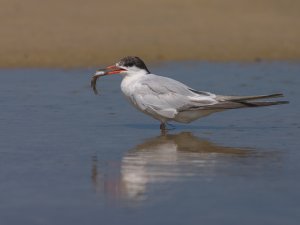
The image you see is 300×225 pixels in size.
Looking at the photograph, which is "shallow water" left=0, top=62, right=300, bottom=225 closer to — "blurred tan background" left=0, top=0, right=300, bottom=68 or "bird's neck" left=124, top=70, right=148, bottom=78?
"bird's neck" left=124, top=70, right=148, bottom=78

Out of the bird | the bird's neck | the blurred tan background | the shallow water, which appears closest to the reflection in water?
the shallow water

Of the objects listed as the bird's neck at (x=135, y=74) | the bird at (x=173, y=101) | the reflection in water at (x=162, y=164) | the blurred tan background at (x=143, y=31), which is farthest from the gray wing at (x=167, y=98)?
the blurred tan background at (x=143, y=31)

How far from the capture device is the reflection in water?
225 inches

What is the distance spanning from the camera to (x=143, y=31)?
14.0 m

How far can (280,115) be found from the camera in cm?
879

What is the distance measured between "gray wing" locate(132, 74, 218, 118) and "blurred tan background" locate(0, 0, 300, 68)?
4.10 meters

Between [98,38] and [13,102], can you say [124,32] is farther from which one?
[13,102]

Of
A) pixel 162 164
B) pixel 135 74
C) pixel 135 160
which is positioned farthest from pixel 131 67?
pixel 162 164

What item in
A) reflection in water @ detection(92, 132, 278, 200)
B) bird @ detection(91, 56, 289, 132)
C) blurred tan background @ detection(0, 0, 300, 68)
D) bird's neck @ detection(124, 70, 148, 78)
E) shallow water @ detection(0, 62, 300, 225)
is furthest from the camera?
blurred tan background @ detection(0, 0, 300, 68)

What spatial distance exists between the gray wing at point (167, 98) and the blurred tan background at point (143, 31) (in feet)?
13.4

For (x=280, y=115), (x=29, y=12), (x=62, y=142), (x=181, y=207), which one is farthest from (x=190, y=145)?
(x=29, y=12)

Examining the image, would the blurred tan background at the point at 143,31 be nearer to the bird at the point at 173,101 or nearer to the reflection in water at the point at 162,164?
the bird at the point at 173,101

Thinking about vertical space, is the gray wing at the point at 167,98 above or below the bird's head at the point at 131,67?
below

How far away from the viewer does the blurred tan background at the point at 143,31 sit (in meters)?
12.8
